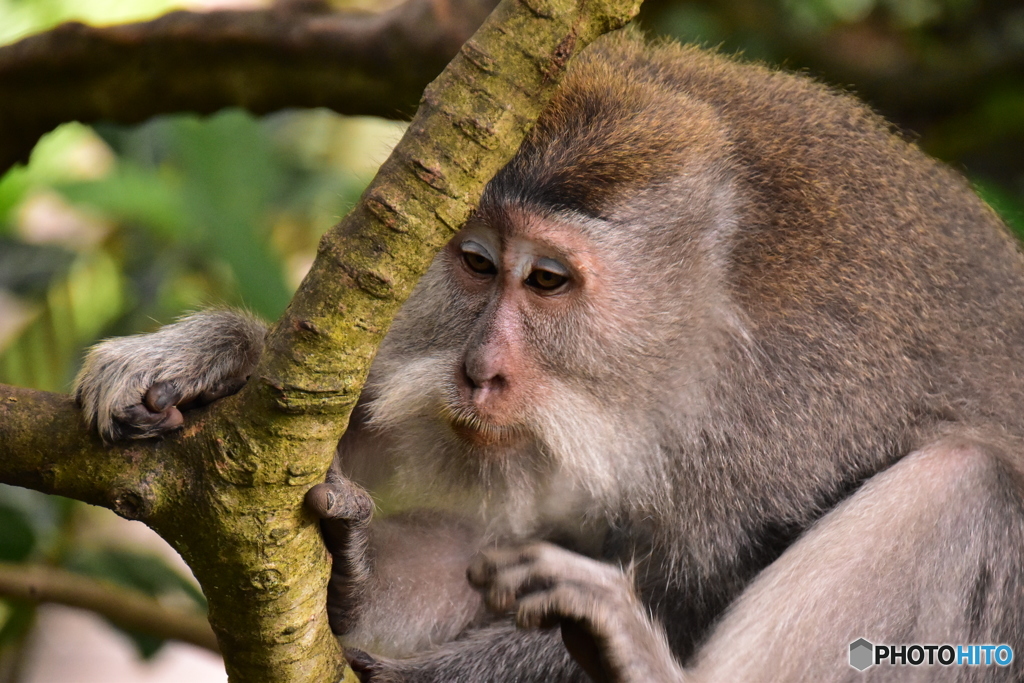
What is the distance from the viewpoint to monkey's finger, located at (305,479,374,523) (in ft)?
6.74

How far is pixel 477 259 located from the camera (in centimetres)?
279

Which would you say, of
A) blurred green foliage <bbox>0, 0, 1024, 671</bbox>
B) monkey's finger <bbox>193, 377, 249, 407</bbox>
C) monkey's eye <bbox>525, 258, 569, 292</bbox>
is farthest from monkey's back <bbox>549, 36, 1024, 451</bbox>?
monkey's finger <bbox>193, 377, 249, 407</bbox>

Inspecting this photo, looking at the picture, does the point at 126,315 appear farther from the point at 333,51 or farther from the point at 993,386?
the point at 993,386

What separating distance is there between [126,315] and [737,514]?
2.76 m

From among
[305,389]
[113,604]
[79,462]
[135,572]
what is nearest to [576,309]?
[305,389]

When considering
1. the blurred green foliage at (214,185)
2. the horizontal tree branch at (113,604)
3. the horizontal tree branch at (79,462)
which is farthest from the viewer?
the blurred green foliage at (214,185)

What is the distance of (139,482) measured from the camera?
200cm

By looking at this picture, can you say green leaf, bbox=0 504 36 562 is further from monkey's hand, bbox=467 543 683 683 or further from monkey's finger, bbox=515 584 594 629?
monkey's finger, bbox=515 584 594 629

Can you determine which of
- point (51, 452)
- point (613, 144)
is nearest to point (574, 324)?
point (613, 144)

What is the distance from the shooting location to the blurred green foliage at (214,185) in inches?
164

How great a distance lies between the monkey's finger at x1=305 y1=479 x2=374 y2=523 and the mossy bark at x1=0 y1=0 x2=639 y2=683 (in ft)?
0.12

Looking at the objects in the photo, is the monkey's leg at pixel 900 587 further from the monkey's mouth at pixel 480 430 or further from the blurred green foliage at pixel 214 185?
the blurred green foliage at pixel 214 185

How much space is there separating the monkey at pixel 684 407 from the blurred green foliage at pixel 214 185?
2.64ft

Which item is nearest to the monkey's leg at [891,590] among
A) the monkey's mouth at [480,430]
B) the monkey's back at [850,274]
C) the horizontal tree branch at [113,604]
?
the monkey's back at [850,274]
